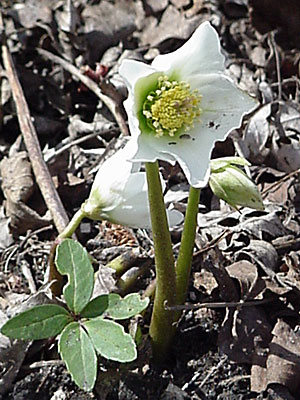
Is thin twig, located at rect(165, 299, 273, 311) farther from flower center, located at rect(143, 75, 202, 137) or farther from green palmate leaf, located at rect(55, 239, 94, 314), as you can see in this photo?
flower center, located at rect(143, 75, 202, 137)

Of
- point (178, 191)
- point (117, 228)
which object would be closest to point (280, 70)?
point (178, 191)

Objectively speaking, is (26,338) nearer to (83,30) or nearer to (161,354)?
(161,354)

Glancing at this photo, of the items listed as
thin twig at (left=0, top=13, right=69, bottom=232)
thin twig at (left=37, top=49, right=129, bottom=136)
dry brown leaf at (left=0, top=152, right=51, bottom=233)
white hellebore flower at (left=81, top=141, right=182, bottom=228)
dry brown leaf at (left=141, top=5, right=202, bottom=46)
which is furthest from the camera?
dry brown leaf at (left=141, top=5, right=202, bottom=46)

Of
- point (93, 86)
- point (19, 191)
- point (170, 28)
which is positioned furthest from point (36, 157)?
point (170, 28)

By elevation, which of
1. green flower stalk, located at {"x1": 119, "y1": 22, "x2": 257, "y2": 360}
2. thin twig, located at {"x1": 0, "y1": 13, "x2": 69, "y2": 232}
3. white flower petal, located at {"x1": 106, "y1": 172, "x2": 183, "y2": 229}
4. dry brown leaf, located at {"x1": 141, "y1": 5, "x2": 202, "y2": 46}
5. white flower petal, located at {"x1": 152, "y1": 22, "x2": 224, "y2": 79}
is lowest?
thin twig, located at {"x1": 0, "y1": 13, "x2": 69, "y2": 232}

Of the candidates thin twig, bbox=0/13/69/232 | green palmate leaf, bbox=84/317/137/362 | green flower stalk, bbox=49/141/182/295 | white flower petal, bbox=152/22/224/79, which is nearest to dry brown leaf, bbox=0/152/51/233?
thin twig, bbox=0/13/69/232

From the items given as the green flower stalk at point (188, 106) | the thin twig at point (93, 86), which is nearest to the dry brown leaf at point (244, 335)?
the green flower stalk at point (188, 106)
